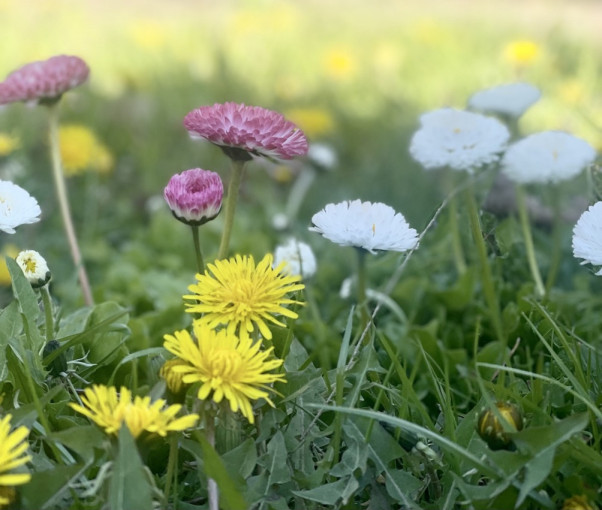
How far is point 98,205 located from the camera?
2576 millimetres

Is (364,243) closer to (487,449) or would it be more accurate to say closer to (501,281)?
(487,449)

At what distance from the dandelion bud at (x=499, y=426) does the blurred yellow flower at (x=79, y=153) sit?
1689 millimetres

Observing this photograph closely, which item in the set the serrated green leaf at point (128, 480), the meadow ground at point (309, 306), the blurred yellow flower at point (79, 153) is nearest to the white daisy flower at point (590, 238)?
the meadow ground at point (309, 306)

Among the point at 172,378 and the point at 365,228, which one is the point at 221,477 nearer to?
the point at 172,378

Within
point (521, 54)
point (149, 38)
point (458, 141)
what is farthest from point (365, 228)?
point (149, 38)

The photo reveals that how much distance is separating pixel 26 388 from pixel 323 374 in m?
0.36

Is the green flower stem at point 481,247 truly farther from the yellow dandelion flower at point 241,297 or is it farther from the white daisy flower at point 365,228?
the yellow dandelion flower at point 241,297

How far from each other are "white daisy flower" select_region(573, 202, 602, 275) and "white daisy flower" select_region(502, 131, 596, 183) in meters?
0.40

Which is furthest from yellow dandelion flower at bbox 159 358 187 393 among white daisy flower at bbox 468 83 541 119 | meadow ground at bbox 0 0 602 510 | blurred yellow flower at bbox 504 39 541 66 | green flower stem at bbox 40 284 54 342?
blurred yellow flower at bbox 504 39 541 66

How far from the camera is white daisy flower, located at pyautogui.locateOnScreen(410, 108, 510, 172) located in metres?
1.39

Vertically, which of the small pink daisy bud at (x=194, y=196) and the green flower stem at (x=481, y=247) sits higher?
the small pink daisy bud at (x=194, y=196)

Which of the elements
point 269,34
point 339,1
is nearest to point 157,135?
point 269,34

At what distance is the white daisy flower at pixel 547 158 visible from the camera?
149 cm

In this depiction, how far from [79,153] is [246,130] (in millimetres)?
1521
